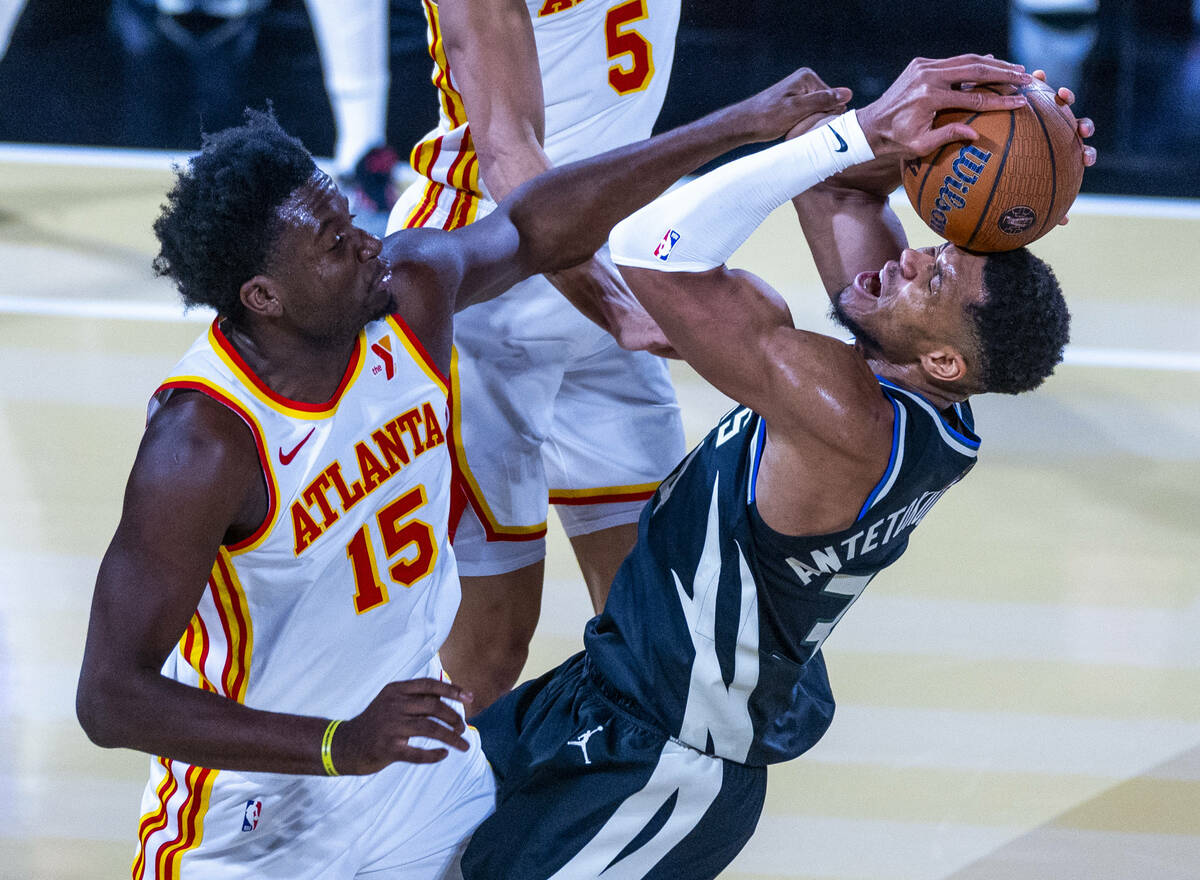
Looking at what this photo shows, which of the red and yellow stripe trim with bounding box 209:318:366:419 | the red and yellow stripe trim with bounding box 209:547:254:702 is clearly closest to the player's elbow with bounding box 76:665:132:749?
the red and yellow stripe trim with bounding box 209:547:254:702

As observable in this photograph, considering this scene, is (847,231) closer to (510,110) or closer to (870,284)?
(870,284)

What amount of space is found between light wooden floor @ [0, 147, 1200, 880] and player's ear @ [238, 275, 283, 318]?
5.35 ft

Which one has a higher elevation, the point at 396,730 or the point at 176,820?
the point at 396,730

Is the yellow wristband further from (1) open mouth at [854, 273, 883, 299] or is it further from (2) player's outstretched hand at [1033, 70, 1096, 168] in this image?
(2) player's outstretched hand at [1033, 70, 1096, 168]

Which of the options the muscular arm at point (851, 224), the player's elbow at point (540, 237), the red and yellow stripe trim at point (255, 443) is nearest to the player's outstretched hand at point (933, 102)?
the muscular arm at point (851, 224)

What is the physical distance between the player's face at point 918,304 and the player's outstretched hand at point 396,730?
992 mm

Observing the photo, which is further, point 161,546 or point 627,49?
point 627,49

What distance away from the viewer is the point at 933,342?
2576 mm

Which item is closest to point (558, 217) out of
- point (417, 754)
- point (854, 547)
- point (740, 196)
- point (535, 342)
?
point (535, 342)

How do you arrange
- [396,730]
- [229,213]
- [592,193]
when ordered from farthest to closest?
[592,193] < [229,213] < [396,730]

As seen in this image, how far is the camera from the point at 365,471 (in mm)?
2537

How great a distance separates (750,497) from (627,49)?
4.67 ft

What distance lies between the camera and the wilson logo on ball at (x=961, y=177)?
2498 mm

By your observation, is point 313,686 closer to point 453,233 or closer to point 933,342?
point 453,233
